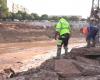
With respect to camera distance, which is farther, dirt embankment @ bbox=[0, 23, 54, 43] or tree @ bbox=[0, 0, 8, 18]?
tree @ bbox=[0, 0, 8, 18]

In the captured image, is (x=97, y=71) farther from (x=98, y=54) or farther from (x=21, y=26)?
(x=21, y=26)

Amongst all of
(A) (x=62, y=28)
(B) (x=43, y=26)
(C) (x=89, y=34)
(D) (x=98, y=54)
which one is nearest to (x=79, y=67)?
(D) (x=98, y=54)

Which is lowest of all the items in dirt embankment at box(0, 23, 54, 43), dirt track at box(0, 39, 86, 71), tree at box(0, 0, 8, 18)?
dirt embankment at box(0, 23, 54, 43)

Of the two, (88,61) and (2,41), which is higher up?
(88,61)

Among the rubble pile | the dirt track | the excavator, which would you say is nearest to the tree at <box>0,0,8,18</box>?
the dirt track

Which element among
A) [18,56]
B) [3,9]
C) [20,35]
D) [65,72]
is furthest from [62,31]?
[3,9]

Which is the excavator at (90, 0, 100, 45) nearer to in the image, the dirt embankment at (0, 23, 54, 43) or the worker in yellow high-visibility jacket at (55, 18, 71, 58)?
the worker in yellow high-visibility jacket at (55, 18, 71, 58)

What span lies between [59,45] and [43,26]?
56880 millimetres

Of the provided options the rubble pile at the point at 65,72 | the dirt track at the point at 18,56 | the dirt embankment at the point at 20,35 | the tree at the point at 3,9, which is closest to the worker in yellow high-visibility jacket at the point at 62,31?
the rubble pile at the point at 65,72

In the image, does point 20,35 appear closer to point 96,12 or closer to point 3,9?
point 3,9

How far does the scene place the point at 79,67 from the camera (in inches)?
462

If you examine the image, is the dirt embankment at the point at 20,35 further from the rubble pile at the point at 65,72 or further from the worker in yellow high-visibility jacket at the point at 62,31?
the rubble pile at the point at 65,72

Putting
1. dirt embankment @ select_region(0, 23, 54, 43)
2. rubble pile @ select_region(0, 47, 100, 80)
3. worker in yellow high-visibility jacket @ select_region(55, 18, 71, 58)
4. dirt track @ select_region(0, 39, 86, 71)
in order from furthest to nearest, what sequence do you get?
dirt embankment @ select_region(0, 23, 54, 43) → dirt track @ select_region(0, 39, 86, 71) → worker in yellow high-visibility jacket @ select_region(55, 18, 71, 58) → rubble pile @ select_region(0, 47, 100, 80)

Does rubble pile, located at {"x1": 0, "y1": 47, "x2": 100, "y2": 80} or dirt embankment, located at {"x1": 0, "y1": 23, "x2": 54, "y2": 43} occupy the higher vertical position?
rubble pile, located at {"x1": 0, "y1": 47, "x2": 100, "y2": 80}
